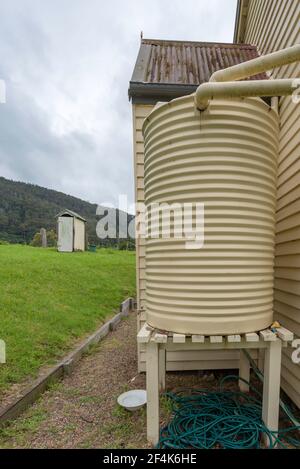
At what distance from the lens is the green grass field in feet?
10.7

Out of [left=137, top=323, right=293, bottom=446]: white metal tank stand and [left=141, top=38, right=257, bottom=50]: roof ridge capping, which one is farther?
[left=141, top=38, right=257, bottom=50]: roof ridge capping

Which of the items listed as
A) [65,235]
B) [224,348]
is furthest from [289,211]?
[65,235]

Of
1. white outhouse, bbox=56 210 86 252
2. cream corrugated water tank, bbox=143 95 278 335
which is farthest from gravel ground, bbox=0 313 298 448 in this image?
white outhouse, bbox=56 210 86 252

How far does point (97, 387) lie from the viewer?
2.92 meters

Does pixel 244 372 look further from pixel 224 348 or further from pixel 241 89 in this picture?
pixel 241 89

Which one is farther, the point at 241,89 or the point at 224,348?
the point at 224,348

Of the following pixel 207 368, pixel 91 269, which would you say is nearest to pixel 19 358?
pixel 207 368

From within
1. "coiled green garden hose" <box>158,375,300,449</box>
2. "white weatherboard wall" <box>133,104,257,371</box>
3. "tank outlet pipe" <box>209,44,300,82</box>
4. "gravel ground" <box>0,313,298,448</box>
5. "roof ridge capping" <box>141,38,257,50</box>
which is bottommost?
"gravel ground" <box>0,313,298,448</box>

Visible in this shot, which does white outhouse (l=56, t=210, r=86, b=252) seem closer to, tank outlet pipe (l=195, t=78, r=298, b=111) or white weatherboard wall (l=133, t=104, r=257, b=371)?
white weatherboard wall (l=133, t=104, r=257, b=371)

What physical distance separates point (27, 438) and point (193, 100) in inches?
113

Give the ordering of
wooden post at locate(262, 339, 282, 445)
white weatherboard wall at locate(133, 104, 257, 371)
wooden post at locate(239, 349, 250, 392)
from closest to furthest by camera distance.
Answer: wooden post at locate(262, 339, 282, 445)
wooden post at locate(239, 349, 250, 392)
white weatherboard wall at locate(133, 104, 257, 371)

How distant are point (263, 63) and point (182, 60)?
7.87ft

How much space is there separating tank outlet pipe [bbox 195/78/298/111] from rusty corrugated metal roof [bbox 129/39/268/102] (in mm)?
1400

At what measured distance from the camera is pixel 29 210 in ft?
112
